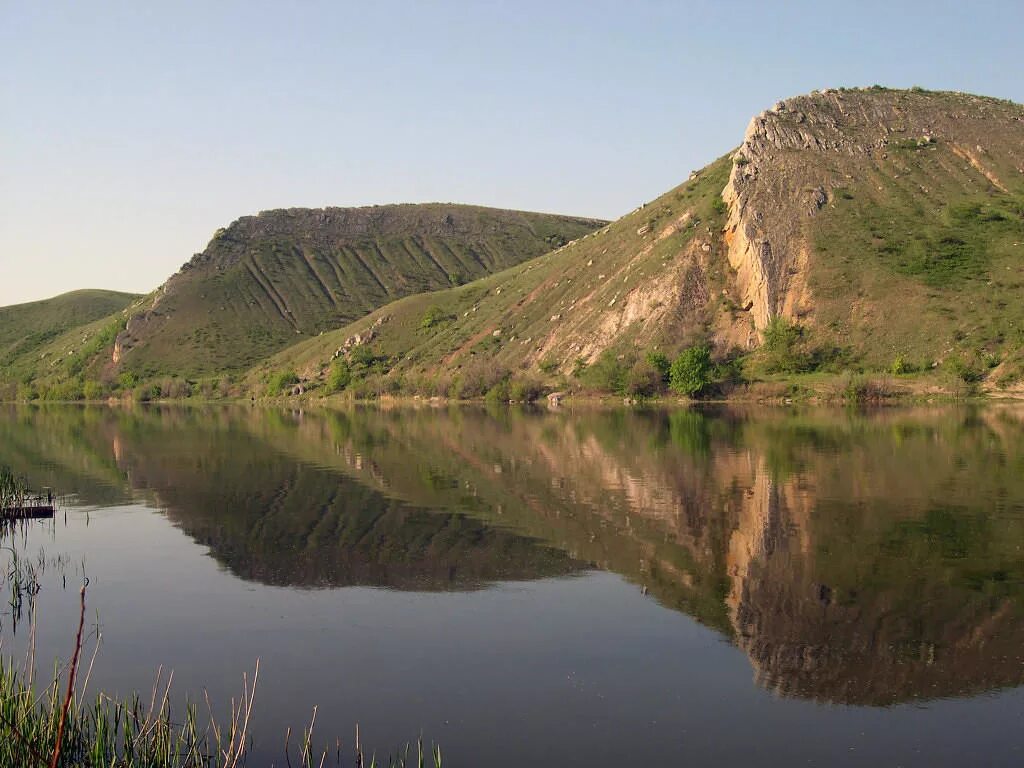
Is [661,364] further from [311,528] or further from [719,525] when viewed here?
[311,528]

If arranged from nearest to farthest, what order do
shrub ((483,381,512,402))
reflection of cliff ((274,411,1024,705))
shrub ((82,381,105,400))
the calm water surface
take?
1. the calm water surface
2. reflection of cliff ((274,411,1024,705))
3. shrub ((483,381,512,402))
4. shrub ((82,381,105,400))

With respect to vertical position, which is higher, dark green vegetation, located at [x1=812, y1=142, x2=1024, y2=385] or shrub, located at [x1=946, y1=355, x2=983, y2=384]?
dark green vegetation, located at [x1=812, y1=142, x2=1024, y2=385]

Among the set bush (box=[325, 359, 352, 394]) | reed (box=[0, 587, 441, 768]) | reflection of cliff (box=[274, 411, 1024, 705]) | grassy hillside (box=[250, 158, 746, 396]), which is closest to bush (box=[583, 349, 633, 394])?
grassy hillside (box=[250, 158, 746, 396])

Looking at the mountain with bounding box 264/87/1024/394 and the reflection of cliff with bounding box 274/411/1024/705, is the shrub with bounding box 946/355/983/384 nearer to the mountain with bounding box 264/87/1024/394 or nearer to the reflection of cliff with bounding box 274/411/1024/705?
the mountain with bounding box 264/87/1024/394

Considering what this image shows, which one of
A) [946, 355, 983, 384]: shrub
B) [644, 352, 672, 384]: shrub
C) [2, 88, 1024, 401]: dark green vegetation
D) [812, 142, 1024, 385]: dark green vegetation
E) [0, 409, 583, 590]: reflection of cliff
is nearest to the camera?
[0, 409, 583, 590]: reflection of cliff

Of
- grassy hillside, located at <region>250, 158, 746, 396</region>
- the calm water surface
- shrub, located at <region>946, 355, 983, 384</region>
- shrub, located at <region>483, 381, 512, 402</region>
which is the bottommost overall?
the calm water surface

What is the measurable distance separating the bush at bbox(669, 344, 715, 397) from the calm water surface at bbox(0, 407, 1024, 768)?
57.4 m

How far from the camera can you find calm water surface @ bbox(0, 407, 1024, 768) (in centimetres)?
1303

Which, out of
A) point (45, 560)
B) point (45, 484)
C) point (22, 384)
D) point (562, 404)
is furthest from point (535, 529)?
point (22, 384)

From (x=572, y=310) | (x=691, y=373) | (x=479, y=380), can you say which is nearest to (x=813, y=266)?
(x=691, y=373)

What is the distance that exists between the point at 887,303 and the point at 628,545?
282ft

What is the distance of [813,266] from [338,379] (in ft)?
231

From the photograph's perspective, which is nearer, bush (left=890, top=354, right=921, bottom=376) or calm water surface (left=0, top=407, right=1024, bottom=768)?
calm water surface (left=0, top=407, right=1024, bottom=768)

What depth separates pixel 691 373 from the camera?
10062cm
